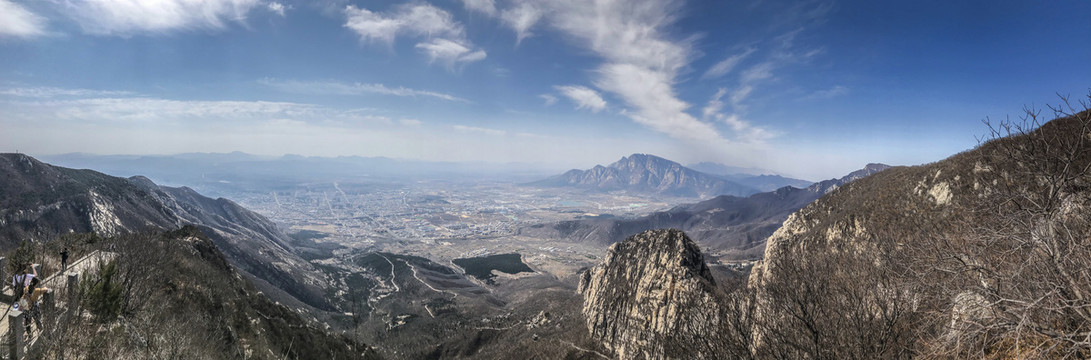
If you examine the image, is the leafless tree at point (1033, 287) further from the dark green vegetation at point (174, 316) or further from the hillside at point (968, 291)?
the dark green vegetation at point (174, 316)

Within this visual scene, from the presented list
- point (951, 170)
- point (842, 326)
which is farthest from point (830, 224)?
point (842, 326)

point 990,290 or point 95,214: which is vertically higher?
point 990,290


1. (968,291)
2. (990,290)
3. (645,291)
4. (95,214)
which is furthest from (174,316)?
(95,214)

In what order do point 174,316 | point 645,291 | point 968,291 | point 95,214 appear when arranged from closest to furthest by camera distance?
point 968,291 < point 174,316 < point 645,291 < point 95,214

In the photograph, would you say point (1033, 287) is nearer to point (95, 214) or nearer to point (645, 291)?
point (645, 291)

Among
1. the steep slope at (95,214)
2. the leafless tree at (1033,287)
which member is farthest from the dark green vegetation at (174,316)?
the steep slope at (95,214)

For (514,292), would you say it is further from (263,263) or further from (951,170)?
(951,170)
